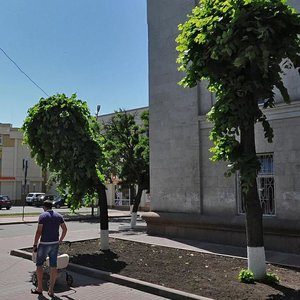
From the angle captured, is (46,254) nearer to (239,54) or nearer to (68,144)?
(68,144)

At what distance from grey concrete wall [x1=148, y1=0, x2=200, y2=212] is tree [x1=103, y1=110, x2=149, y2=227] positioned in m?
4.74

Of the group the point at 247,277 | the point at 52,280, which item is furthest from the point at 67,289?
the point at 247,277

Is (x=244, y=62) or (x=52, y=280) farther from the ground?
(x=244, y=62)

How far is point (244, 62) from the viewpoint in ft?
24.4

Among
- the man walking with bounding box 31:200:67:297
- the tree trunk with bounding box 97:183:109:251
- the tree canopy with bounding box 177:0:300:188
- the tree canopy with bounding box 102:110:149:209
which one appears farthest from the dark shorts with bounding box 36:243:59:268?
the tree canopy with bounding box 102:110:149:209

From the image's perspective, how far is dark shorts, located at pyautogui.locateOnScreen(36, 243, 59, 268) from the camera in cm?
755

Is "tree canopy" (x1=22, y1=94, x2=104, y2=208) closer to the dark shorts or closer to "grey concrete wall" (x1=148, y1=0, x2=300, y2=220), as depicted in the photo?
the dark shorts

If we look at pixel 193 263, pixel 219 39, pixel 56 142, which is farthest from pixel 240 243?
pixel 219 39

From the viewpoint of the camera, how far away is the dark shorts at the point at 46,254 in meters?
7.55

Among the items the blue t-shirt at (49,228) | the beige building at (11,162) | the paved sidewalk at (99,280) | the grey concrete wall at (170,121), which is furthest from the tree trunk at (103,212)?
the beige building at (11,162)

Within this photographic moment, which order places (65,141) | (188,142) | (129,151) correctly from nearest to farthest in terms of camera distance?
1. (65,141)
2. (188,142)
3. (129,151)

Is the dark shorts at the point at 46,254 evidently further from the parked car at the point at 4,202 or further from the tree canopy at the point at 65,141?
the parked car at the point at 4,202

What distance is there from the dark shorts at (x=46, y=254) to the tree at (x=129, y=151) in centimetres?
1316

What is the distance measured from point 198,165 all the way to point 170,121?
7.53ft
